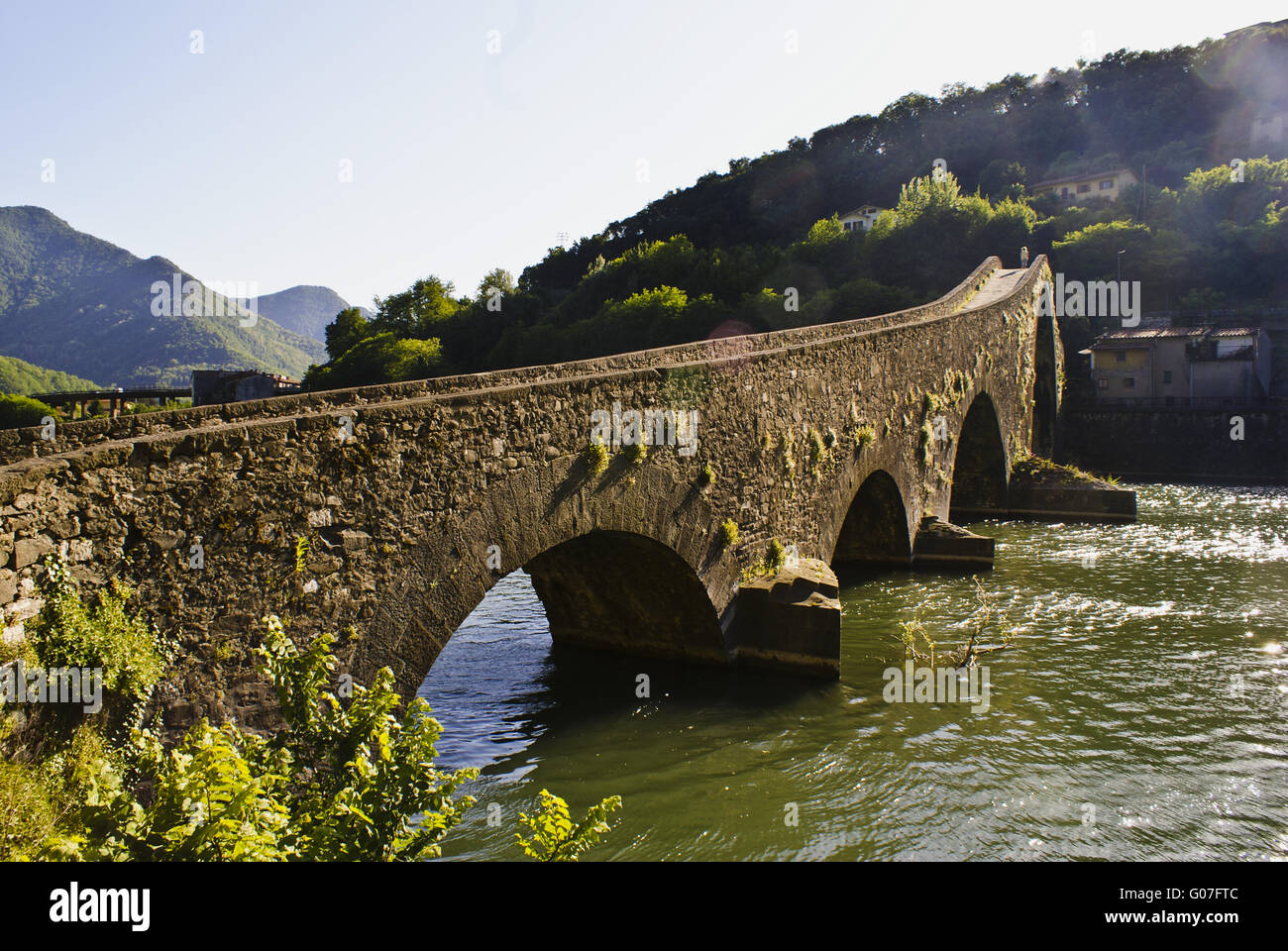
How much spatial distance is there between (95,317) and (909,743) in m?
147

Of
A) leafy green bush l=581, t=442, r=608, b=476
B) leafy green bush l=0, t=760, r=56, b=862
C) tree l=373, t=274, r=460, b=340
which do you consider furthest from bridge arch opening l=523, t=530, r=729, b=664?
tree l=373, t=274, r=460, b=340

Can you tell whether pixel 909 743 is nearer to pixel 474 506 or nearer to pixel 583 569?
pixel 583 569

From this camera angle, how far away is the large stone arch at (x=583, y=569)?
5961 mm

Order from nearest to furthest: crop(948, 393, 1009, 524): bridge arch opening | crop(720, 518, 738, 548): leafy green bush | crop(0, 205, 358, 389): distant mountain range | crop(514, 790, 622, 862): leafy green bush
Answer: crop(514, 790, 622, 862): leafy green bush, crop(720, 518, 738, 548): leafy green bush, crop(948, 393, 1009, 524): bridge arch opening, crop(0, 205, 358, 389): distant mountain range

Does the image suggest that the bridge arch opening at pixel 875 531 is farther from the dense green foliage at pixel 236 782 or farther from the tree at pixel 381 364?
the tree at pixel 381 364

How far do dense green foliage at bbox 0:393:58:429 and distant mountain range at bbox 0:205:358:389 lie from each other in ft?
250

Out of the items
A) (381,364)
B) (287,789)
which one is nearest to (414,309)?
(381,364)

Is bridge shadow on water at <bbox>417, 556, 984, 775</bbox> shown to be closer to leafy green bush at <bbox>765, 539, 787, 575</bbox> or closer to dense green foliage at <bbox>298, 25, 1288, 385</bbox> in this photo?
leafy green bush at <bbox>765, 539, 787, 575</bbox>

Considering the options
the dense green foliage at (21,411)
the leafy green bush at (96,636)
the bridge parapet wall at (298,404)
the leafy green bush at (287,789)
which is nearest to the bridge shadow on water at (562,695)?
the leafy green bush at (287,789)

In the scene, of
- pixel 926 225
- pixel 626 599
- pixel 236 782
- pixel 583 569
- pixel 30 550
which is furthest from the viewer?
pixel 926 225

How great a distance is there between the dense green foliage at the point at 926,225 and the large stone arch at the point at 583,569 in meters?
28.1

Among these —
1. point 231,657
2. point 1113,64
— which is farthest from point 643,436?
point 1113,64

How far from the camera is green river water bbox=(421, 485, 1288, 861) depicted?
6871 millimetres

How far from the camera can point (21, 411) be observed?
1266 inches
